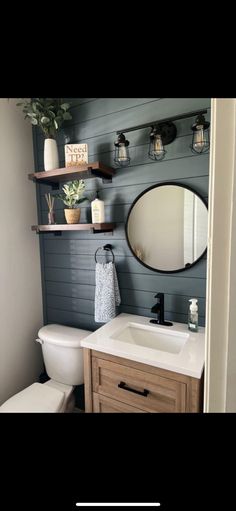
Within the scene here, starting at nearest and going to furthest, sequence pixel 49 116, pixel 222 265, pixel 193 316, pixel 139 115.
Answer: pixel 222 265
pixel 193 316
pixel 139 115
pixel 49 116

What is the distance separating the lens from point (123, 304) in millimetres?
1380

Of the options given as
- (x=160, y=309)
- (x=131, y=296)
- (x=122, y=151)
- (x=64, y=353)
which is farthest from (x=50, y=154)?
(x=64, y=353)

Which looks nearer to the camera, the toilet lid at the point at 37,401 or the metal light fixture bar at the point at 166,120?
the metal light fixture bar at the point at 166,120

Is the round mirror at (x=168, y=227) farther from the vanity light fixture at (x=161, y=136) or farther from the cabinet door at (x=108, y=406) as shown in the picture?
the cabinet door at (x=108, y=406)

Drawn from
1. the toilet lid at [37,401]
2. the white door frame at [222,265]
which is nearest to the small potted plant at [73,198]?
the toilet lid at [37,401]

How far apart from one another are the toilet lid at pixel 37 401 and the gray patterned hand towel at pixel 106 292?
0.48 m

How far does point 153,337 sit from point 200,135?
975 mm

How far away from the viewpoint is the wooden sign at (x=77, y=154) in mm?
1259

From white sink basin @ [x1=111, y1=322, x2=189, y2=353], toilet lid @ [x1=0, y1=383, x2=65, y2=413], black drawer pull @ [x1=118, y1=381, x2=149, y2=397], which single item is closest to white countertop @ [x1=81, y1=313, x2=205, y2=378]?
white sink basin @ [x1=111, y1=322, x2=189, y2=353]

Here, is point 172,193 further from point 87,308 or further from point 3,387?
point 3,387

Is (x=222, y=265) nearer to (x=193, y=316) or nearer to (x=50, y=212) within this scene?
(x=193, y=316)

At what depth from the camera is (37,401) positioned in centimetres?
123
